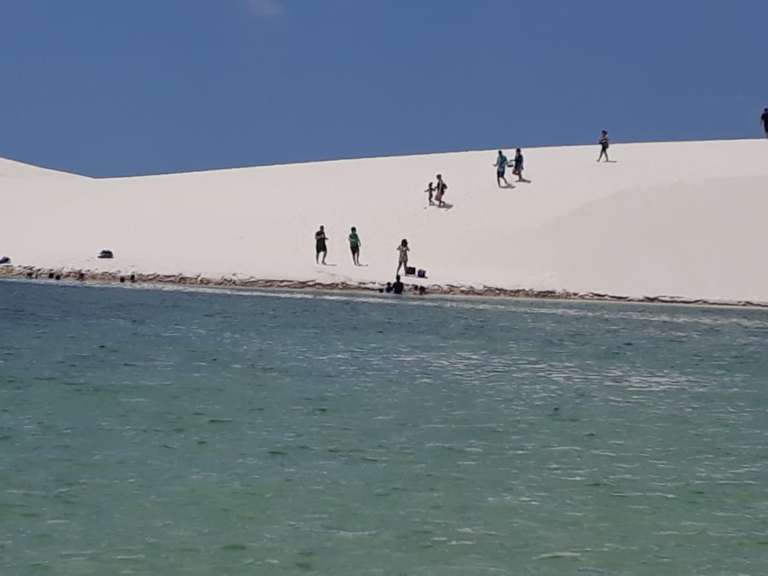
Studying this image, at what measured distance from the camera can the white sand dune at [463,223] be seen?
35375 millimetres

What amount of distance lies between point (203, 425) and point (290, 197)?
3686 cm

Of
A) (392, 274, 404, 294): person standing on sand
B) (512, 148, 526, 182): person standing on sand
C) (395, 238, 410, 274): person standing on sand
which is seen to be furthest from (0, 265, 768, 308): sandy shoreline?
(512, 148, 526, 182): person standing on sand

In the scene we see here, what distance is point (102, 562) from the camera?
649cm

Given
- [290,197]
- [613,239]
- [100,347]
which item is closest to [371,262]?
[613,239]

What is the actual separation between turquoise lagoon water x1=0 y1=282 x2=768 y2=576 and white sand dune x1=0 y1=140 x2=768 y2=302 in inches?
641

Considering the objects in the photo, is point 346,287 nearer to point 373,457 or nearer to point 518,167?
point 518,167

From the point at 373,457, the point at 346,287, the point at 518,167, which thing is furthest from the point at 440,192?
the point at 373,457

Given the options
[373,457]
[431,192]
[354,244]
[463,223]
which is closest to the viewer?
[373,457]

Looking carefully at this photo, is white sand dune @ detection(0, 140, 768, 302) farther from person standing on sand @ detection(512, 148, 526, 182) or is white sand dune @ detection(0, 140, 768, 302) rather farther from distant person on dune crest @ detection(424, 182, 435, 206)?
person standing on sand @ detection(512, 148, 526, 182)

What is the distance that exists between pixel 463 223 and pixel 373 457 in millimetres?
31877

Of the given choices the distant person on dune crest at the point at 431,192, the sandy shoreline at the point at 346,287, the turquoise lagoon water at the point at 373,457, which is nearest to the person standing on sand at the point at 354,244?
the sandy shoreline at the point at 346,287

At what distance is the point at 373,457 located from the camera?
31.0ft

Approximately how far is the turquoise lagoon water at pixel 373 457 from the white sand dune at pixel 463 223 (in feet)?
53.4

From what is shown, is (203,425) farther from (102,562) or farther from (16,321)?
(16,321)
